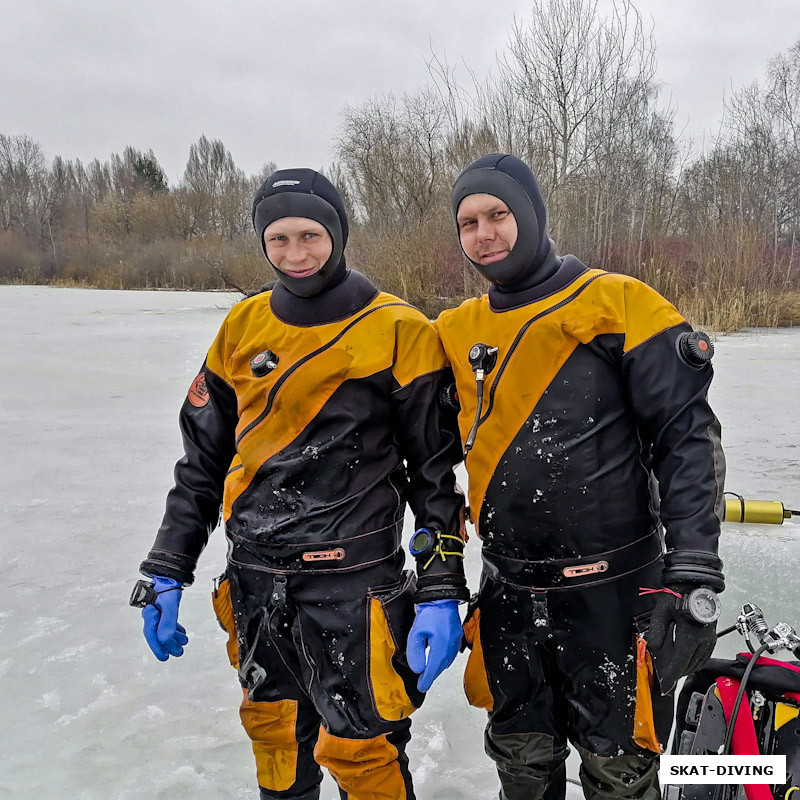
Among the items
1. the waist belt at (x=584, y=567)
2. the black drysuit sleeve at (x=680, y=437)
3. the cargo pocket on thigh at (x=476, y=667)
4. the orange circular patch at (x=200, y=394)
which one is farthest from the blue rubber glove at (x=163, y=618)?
the black drysuit sleeve at (x=680, y=437)

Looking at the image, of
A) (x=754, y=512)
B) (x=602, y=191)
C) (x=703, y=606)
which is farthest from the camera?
(x=602, y=191)

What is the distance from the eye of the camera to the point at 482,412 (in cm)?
153

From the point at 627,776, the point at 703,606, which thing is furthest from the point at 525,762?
the point at 703,606

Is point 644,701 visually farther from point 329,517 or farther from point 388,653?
point 329,517

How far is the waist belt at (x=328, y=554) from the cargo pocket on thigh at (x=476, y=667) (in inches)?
9.7

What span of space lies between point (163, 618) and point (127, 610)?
128 cm

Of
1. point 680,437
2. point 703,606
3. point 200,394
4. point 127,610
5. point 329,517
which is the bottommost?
point 127,610

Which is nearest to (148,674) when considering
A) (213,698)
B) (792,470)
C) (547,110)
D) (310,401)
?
(213,698)

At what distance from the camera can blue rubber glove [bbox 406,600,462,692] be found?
1.45 m

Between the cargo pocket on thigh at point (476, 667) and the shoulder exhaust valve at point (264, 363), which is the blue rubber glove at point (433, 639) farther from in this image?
the shoulder exhaust valve at point (264, 363)

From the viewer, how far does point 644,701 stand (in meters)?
1.36

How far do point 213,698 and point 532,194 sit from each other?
1.83 metres

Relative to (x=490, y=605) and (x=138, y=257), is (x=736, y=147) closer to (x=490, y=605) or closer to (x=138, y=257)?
(x=490, y=605)

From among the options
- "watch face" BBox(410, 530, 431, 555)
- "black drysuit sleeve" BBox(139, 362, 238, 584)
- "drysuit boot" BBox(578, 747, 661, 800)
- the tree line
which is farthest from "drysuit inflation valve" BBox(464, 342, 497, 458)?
the tree line
